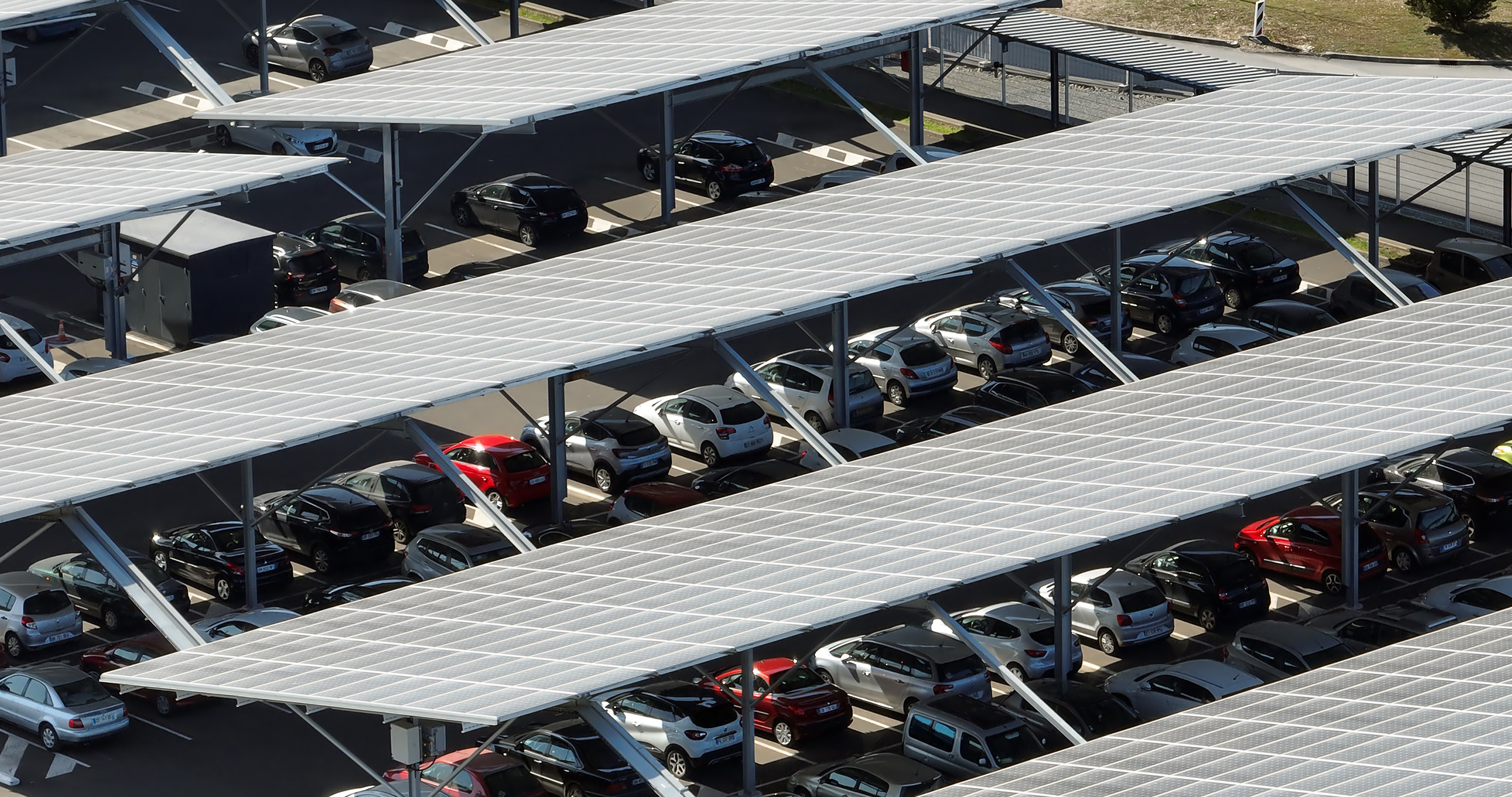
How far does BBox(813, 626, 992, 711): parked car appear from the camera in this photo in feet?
138

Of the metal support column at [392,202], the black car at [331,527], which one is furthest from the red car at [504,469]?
the metal support column at [392,202]

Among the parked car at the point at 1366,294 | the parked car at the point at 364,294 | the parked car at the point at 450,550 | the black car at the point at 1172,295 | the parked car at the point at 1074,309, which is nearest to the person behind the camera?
the parked car at the point at 450,550

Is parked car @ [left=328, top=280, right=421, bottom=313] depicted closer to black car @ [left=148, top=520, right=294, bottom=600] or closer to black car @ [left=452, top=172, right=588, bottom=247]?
black car @ [left=452, top=172, right=588, bottom=247]

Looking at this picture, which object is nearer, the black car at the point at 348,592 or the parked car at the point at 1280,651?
the parked car at the point at 1280,651

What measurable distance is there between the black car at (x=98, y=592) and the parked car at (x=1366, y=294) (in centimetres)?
2582

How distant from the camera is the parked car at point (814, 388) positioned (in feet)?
168

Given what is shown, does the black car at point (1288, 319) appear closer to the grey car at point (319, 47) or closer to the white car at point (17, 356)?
the grey car at point (319, 47)

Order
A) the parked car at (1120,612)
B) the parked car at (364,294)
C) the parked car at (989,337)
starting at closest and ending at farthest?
the parked car at (1120,612) → the parked car at (364,294) → the parked car at (989,337)

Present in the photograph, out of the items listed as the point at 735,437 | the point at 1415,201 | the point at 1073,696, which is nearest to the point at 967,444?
the point at 1073,696

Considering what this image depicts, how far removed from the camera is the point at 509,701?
33.9 m

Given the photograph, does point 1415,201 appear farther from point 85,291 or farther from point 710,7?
point 85,291

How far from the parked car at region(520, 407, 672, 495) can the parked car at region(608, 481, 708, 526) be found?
54.1 inches

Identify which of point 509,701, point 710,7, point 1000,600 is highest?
point 710,7

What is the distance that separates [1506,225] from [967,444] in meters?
21.6
